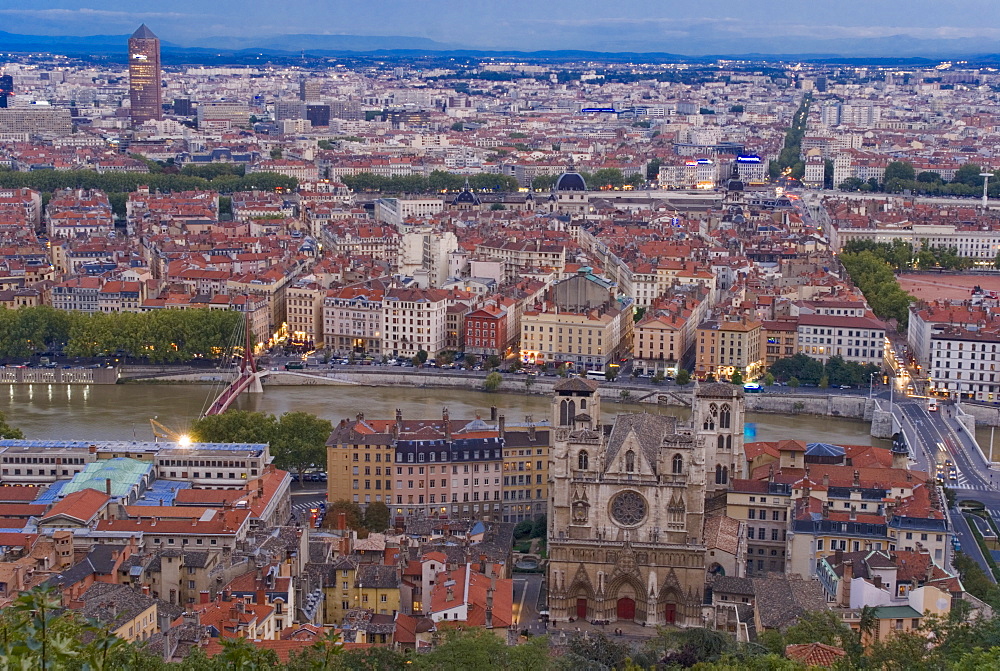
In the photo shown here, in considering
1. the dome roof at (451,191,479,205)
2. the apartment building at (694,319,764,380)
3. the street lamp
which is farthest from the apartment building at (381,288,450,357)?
the street lamp

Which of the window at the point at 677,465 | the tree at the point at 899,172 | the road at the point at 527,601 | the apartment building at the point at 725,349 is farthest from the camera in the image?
the tree at the point at 899,172

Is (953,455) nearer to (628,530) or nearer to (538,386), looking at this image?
(538,386)

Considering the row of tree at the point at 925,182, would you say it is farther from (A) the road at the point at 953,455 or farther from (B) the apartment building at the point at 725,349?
(A) the road at the point at 953,455

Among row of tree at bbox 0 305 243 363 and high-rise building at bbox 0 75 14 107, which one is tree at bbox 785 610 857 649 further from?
high-rise building at bbox 0 75 14 107

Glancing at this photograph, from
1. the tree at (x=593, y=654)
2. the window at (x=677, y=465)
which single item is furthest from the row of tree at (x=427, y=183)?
the tree at (x=593, y=654)

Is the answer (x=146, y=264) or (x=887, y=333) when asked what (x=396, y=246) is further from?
(x=887, y=333)

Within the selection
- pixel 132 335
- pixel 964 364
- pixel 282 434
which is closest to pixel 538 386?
pixel 964 364
